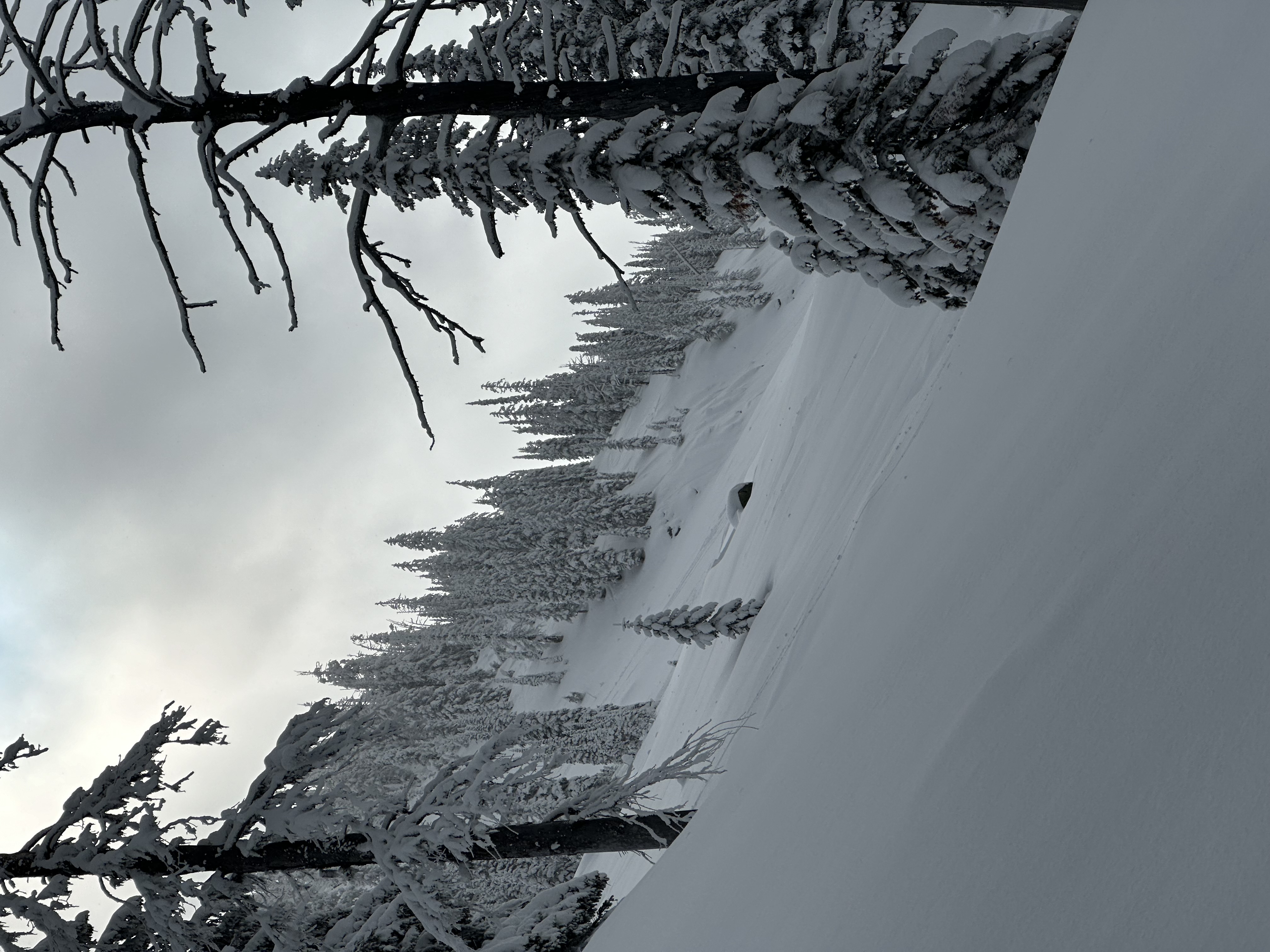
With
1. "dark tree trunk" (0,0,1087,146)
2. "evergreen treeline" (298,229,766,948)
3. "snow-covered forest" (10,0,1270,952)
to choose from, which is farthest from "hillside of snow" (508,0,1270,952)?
"evergreen treeline" (298,229,766,948)

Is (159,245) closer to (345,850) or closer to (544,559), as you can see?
(345,850)

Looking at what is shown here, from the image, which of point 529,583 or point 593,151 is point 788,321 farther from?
point 593,151

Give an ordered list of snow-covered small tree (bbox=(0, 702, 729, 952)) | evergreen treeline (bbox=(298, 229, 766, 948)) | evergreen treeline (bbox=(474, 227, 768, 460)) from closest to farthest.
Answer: snow-covered small tree (bbox=(0, 702, 729, 952)), evergreen treeline (bbox=(298, 229, 766, 948)), evergreen treeline (bbox=(474, 227, 768, 460))

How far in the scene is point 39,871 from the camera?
572 centimetres

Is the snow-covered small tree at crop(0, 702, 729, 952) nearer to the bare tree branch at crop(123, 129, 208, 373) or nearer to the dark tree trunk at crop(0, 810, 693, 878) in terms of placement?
the dark tree trunk at crop(0, 810, 693, 878)

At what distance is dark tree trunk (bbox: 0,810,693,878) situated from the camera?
5719mm

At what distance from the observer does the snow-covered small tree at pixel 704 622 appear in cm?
998

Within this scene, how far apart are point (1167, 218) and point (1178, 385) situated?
723mm

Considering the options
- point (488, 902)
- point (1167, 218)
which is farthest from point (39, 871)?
point (488, 902)

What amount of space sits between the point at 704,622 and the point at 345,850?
19.1 feet

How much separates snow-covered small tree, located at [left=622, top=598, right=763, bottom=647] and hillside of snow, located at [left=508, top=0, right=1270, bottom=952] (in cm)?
614

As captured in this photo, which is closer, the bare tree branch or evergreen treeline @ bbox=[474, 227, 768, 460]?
the bare tree branch

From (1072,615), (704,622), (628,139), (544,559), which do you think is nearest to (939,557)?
(1072,615)

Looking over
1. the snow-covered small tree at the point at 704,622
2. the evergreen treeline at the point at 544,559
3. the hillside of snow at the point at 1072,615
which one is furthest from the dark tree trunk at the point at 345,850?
the evergreen treeline at the point at 544,559
